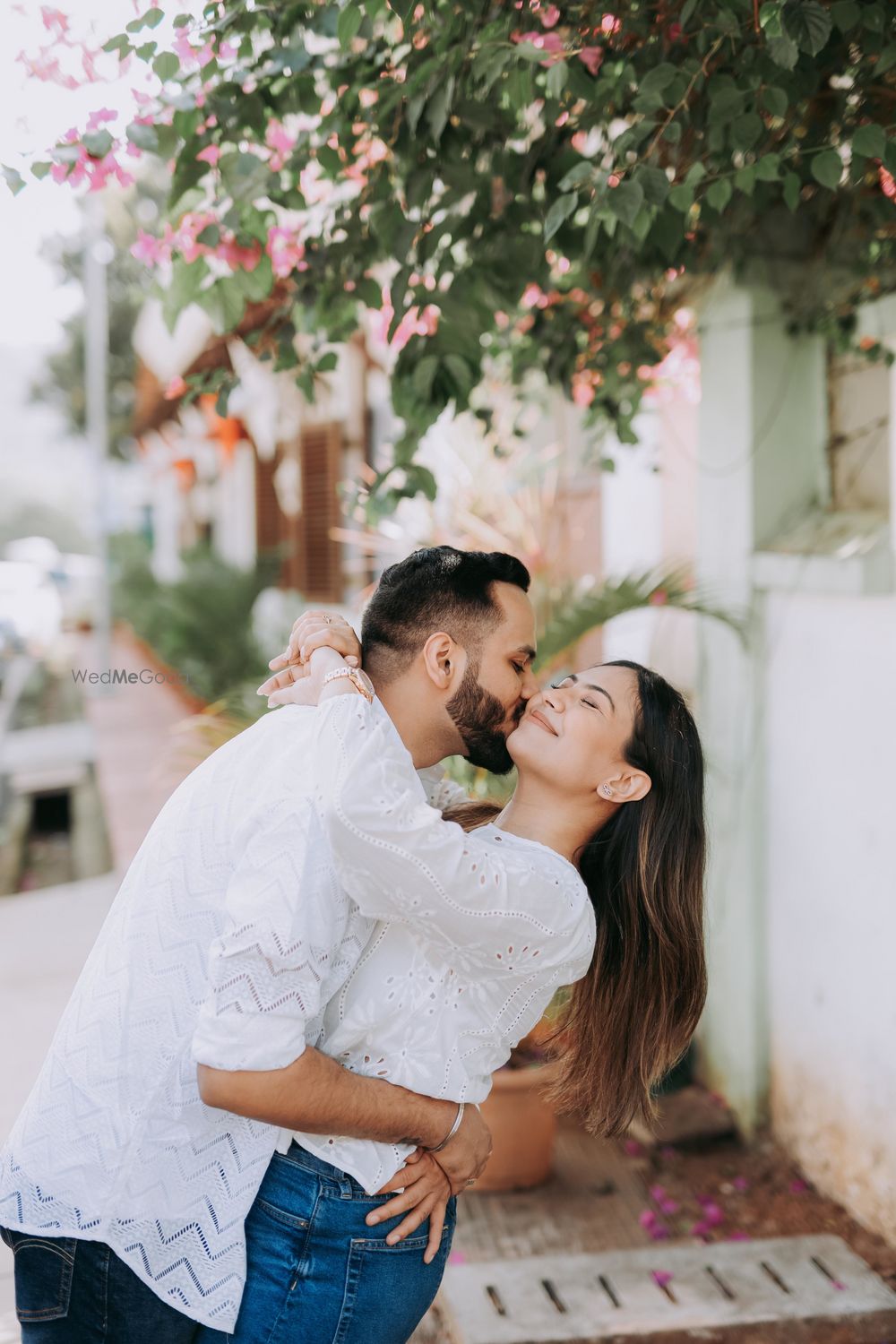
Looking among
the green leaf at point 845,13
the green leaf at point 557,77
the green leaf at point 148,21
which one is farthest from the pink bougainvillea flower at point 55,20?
the green leaf at point 845,13

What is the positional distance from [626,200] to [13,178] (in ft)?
3.74

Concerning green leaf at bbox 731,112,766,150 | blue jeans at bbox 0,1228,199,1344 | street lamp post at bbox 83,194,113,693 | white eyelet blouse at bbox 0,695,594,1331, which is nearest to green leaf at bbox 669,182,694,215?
green leaf at bbox 731,112,766,150

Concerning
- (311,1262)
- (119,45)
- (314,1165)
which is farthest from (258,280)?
(311,1262)

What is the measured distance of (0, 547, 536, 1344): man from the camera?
1510mm

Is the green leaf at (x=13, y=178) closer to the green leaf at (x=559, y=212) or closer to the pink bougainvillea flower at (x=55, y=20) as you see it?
the pink bougainvillea flower at (x=55, y=20)

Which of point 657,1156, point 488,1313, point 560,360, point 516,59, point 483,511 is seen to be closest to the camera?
point 516,59

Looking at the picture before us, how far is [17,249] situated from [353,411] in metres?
6.94

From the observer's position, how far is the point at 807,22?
187cm

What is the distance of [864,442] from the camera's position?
386cm

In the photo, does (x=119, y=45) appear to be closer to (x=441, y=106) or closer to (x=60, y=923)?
(x=441, y=106)

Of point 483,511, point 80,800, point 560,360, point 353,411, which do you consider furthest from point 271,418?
point 560,360

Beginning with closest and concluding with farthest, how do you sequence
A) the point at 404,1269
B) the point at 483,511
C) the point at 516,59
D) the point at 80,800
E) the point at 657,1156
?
the point at 404,1269 < the point at 516,59 < the point at 657,1156 < the point at 483,511 < the point at 80,800

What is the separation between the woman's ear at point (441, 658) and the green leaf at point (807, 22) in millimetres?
1023

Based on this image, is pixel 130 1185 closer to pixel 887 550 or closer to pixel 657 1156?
pixel 887 550
